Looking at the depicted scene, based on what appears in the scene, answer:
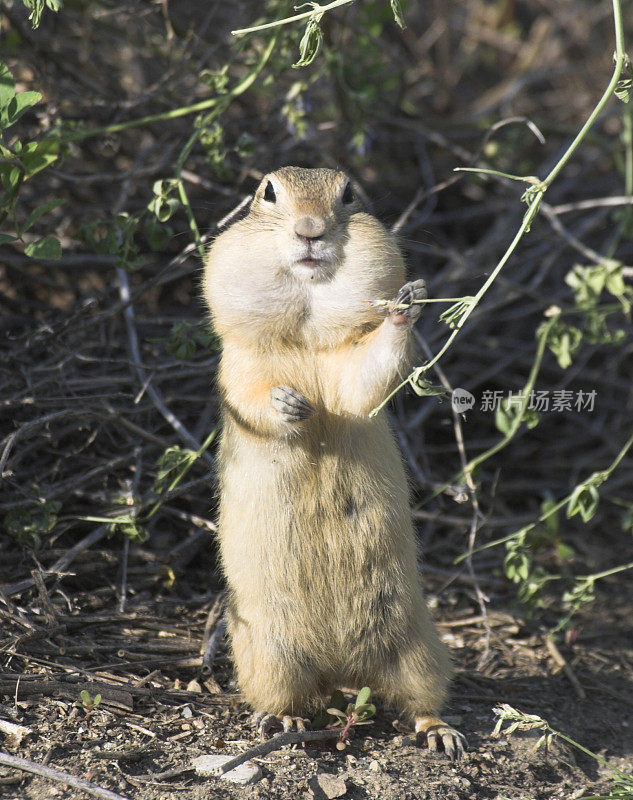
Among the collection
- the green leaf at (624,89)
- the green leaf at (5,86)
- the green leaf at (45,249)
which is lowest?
the green leaf at (45,249)

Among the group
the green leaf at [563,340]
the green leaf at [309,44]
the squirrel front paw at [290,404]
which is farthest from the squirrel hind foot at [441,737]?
the green leaf at [309,44]

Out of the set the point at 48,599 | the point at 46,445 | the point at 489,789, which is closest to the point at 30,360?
the point at 46,445

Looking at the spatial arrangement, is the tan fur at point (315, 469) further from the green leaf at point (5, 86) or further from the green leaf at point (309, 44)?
the green leaf at point (5, 86)

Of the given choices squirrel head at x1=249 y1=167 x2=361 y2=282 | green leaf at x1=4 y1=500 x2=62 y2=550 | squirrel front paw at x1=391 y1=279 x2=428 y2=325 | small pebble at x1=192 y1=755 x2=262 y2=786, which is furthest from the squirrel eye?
small pebble at x1=192 y1=755 x2=262 y2=786

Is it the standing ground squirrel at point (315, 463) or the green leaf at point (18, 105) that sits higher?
the green leaf at point (18, 105)

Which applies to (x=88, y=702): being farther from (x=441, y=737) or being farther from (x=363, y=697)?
(x=441, y=737)

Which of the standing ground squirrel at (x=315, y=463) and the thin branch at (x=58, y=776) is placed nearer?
the thin branch at (x=58, y=776)

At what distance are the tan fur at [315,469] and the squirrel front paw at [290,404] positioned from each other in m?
0.07

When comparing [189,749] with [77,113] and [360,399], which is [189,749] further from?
[77,113]

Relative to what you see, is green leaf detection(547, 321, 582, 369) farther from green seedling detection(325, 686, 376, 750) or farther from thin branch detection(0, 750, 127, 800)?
thin branch detection(0, 750, 127, 800)

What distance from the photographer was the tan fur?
284 centimetres

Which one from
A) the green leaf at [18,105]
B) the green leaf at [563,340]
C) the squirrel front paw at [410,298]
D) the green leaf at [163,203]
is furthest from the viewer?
the green leaf at [563,340]

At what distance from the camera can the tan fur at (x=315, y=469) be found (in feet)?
9.33

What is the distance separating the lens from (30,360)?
4.13m
